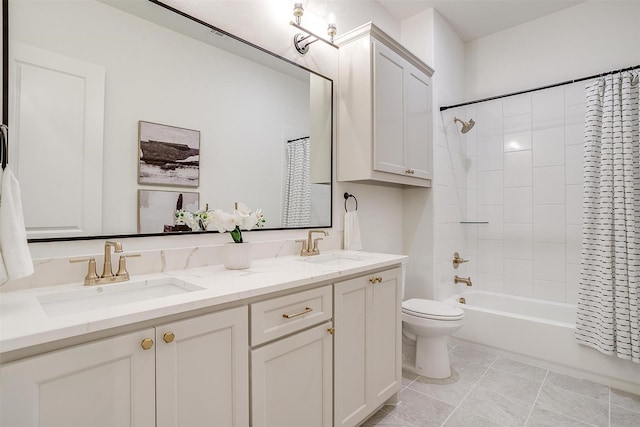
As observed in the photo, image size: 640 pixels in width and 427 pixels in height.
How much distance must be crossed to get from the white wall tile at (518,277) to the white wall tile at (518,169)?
739 mm

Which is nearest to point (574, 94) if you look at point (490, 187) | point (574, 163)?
point (574, 163)

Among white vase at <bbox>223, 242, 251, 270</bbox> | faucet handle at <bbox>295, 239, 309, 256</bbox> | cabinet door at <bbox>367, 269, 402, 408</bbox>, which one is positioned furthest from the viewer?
faucet handle at <bbox>295, 239, 309, 256</bbox>

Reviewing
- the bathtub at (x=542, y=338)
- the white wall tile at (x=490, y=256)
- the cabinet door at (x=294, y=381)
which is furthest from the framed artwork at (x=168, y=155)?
the white wall tile at (x=490, y=256)

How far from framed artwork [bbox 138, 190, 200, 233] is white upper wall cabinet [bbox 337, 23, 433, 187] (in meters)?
1.07

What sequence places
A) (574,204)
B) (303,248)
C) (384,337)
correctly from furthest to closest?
(574,204) → (303,248) → (384,337)

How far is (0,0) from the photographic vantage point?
1049mm

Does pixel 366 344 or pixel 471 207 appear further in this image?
pixel 471 207

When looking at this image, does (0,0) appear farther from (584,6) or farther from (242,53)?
(584,6)

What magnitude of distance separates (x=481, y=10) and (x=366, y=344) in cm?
298

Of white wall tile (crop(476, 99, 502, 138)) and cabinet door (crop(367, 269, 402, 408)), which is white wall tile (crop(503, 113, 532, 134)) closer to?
white wall tile (crop(476, 99, 502, 138))

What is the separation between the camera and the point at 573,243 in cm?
281

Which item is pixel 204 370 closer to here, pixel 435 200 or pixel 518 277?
pixel 435 200

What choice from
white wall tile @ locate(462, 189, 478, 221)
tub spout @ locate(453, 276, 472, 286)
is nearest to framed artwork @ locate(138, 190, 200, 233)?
tub spout @ locate(453, 276, 472, 286)

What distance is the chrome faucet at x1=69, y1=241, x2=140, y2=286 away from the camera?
1145mm
